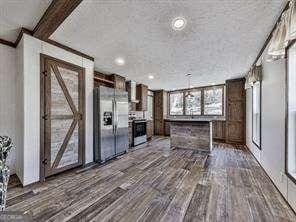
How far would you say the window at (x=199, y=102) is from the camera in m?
7.28

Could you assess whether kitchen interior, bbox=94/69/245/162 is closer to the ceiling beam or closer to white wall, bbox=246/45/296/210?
the ceiling beam

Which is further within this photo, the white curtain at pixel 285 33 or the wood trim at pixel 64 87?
the wood trim at pixel 64 87

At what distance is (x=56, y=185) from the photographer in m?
2.67

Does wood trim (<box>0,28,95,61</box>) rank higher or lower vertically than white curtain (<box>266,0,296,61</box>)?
higher

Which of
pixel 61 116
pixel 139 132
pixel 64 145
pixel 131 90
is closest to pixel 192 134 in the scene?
pixel 139 132

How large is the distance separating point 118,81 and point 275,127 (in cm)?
446

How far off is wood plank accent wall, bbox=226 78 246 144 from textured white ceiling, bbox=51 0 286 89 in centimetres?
192

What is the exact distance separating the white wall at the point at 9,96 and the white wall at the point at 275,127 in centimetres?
452

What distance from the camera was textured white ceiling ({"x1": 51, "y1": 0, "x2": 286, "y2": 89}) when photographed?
2080mm

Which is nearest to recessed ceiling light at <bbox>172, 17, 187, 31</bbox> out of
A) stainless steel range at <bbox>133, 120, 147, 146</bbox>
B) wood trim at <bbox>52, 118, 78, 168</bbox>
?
wood trim at <bbox>52, 118, 78, 168</bbox>

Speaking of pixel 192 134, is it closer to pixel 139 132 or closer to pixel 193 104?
pixel 139 132

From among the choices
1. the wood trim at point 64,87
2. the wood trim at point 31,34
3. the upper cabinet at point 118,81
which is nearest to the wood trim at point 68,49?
the wood trim at point 31,34

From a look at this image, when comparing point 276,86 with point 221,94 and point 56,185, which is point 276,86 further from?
point 221,94

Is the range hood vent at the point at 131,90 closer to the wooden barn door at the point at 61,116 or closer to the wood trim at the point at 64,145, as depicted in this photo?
the wooden barn door at the point at 61,116
